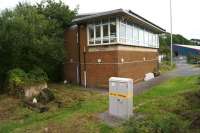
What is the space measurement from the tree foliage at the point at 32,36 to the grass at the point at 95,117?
12.9 ft

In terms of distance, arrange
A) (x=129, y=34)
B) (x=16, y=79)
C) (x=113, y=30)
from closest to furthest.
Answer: (x=16, y=79) < (x=113, y=30) < (x=129, y=34)

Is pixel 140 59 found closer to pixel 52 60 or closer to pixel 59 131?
pixel 52 60

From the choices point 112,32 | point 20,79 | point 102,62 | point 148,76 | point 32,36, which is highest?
point 112,32

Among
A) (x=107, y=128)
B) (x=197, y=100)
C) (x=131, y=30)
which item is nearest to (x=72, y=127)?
(x=107, y=128)

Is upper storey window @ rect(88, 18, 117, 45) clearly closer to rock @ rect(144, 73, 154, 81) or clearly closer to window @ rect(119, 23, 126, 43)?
window @ rect(119, 23, 126, 43)

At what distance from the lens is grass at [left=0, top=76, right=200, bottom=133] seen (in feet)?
23.6

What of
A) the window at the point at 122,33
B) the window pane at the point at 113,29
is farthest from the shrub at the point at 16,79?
the window at the point at 122,33

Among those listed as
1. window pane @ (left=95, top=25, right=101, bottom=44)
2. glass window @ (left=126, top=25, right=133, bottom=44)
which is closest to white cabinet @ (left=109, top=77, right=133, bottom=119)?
window pane @ (left=95, top=25, right=101, bottom=44)

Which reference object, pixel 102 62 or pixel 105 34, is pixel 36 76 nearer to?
pixel 102 62

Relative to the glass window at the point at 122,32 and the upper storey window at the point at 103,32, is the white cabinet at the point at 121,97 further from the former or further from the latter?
the glass window at the point at 122,32

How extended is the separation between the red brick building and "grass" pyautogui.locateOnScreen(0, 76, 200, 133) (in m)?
5.02

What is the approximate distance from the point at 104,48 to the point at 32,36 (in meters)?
5.42

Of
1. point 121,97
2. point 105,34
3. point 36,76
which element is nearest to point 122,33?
point 105,34

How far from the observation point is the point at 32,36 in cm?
1816
